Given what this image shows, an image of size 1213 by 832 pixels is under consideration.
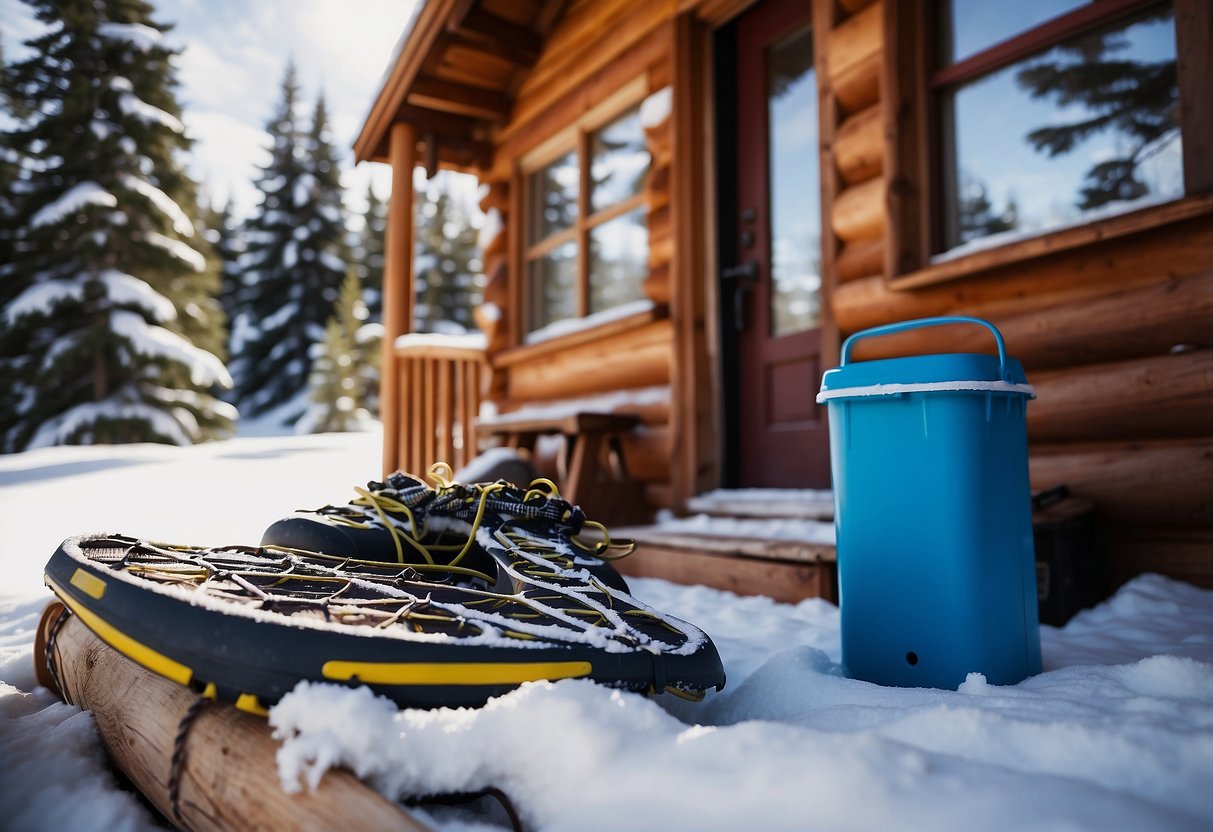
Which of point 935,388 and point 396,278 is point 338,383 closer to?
point 396,278

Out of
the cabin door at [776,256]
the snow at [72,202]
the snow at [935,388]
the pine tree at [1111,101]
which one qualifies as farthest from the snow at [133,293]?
the snow at [935,388]

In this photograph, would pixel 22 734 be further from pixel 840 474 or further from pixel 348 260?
pixel 348 260

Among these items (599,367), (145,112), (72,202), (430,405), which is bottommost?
(430,405)

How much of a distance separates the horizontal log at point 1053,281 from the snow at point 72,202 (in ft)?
40.9

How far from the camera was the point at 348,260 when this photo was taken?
21016 millimetres

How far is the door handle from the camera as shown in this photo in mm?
3332

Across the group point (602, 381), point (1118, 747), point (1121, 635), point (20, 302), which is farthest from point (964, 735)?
point (20, 302)

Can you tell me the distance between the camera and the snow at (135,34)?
10352 mm

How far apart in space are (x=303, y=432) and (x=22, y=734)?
18137 millimetres

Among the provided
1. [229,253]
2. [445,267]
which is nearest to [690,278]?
[445,267]

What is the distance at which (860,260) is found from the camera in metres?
2.79

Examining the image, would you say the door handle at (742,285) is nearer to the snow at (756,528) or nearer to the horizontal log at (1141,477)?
the snow at (756,528)

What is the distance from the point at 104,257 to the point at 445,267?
10211 millimetres

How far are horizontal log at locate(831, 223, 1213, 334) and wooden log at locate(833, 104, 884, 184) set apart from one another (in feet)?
1.44
